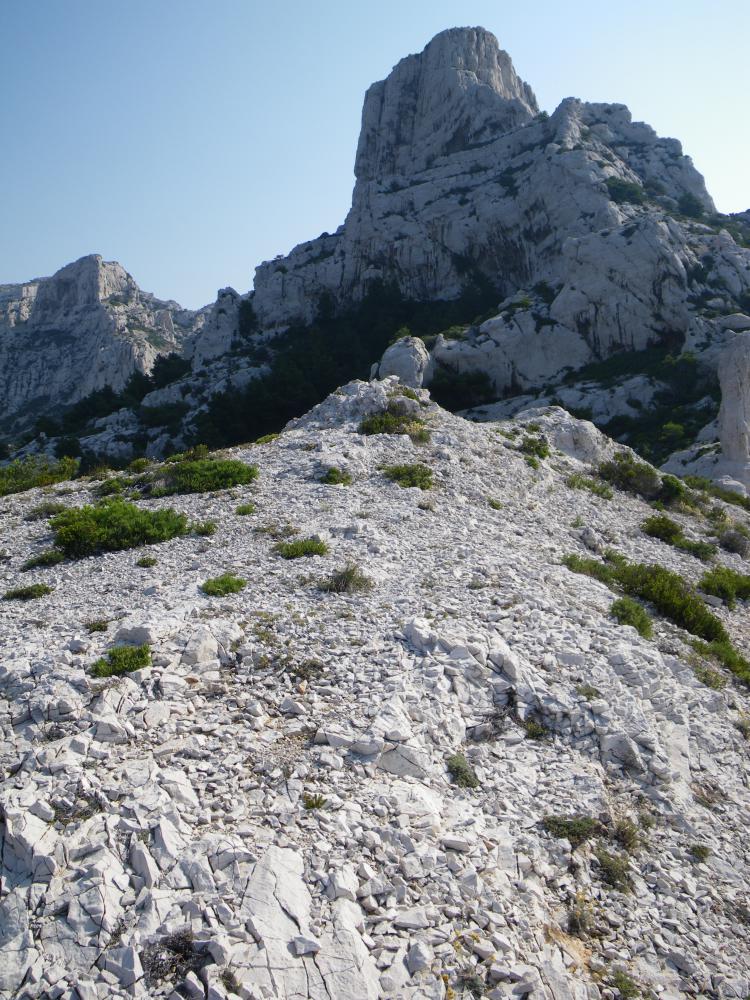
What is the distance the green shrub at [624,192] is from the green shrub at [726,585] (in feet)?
201

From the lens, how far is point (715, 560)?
20.5 metres

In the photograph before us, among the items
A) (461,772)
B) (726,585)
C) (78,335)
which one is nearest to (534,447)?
(726,585)

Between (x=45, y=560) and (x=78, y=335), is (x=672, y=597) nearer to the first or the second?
(x=45, y=560)

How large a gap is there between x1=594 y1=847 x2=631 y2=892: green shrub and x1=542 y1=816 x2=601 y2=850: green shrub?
0.76ft

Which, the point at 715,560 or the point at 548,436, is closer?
the point at 715,560

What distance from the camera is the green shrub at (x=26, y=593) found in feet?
41.3

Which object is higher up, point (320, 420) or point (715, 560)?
point (320, 420)

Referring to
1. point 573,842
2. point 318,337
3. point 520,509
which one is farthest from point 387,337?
Result: point 573,842

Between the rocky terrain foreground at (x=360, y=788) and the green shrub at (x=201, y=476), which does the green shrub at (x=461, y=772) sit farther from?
the green shrub at (x=201, y=476)

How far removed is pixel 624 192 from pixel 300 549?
7043cm

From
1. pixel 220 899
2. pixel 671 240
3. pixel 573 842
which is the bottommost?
pixel 573 842

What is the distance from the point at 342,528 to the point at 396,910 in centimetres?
989

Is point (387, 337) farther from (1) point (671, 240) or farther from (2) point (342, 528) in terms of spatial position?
(2) point (342, 528)

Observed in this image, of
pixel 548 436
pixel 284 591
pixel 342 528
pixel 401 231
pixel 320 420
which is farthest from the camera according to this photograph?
pixel 401 231
